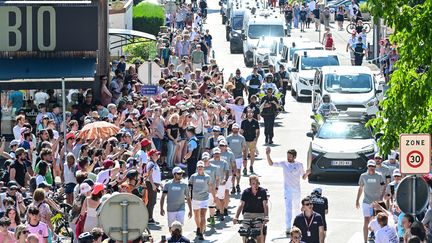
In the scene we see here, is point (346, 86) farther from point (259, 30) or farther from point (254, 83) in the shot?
point (259, 30)

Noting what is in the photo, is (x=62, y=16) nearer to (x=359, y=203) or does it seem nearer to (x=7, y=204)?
(x=359, y=203)

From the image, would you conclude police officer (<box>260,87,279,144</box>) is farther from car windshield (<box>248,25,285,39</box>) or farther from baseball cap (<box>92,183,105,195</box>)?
car windshield (<box>248,25,285,39</box>)

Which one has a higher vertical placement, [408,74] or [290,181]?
[408,74]

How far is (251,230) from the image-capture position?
24.0m

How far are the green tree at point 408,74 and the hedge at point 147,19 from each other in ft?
129

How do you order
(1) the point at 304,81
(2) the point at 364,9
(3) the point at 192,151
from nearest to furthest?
(2) the point at 364,9, (3) the point at 192,151, (1) the point at 304,81

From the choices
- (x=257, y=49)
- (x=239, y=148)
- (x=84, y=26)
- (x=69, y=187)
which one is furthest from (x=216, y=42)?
(x=69, y=187)

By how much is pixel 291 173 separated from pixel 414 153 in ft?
25.5

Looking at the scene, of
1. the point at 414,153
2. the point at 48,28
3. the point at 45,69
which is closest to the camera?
the point at 414,153

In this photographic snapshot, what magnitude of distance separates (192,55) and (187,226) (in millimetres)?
23846

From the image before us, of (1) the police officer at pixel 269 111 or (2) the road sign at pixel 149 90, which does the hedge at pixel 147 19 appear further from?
Result: (2) the road sign at pixel 149 90

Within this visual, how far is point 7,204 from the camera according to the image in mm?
22453

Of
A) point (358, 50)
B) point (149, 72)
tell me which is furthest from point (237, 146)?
point (358, 50)

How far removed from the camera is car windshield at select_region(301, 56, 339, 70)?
157ft
